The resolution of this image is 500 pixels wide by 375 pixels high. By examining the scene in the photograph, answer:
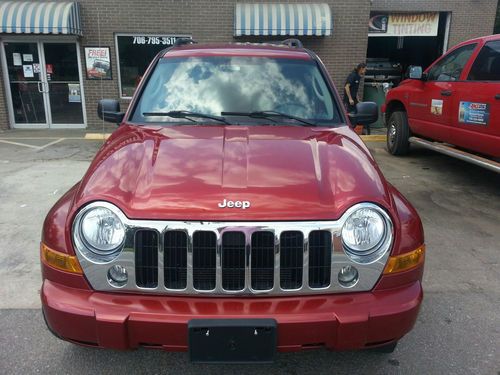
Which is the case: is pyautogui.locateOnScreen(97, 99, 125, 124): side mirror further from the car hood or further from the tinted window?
the tinted window

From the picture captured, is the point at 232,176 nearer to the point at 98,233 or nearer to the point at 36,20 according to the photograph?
the point at 98,233

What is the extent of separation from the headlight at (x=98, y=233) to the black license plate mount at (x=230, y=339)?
0.54 m

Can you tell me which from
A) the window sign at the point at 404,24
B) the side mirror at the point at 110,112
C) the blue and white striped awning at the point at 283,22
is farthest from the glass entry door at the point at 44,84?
the side mirror at the point at 110,112

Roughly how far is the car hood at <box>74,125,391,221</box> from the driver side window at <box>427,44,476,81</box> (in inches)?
183

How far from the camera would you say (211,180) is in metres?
2.38

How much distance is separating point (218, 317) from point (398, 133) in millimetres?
7426

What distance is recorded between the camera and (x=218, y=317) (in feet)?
7.00

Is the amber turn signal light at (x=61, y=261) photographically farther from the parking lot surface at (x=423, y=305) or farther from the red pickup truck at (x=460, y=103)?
the red pickup truck at (x=460, y=103)

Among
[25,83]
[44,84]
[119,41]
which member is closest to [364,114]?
[119,41]

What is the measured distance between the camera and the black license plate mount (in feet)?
6.88

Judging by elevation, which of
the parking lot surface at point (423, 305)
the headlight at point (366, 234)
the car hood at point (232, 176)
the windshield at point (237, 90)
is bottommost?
the parking lot surface at point (423, 305)

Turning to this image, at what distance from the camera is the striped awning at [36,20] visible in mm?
10852

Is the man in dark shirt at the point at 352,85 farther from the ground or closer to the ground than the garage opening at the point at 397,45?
closer to the ground

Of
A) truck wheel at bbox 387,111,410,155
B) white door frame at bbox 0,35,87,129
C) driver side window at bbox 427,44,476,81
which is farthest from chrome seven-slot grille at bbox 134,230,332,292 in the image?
white door frame at bbox 0,35,87,129
